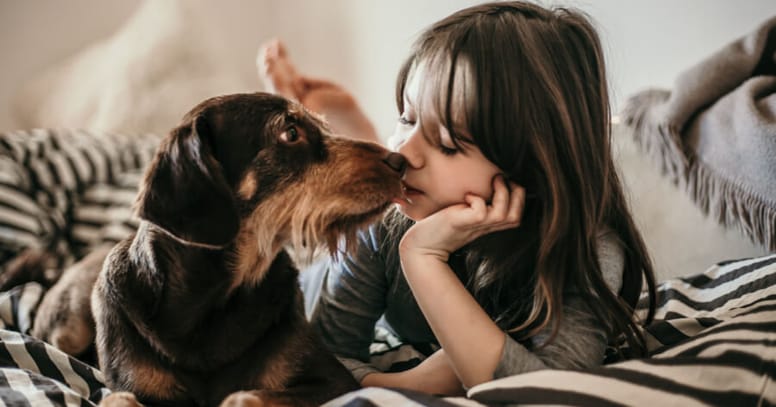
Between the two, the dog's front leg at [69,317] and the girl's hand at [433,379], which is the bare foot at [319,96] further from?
the girl's hand at [433,379]

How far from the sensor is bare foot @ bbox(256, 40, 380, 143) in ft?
7.52

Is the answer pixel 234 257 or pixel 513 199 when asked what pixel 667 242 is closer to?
pixel 513 199

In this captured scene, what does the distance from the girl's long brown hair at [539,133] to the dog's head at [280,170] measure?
0.18m

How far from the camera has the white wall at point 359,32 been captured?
7.12ft

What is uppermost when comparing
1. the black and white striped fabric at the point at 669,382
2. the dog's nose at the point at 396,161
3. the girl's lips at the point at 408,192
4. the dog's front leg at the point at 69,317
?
the dog's nose at the point at 396,161

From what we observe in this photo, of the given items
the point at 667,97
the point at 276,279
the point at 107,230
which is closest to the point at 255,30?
the point at 107,230

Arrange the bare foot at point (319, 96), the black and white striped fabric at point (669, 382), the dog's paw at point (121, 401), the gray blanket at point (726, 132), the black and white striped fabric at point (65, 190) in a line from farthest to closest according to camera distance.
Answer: the bare foot at point (319, 96) → the black and white striped fabric at point (65, 190) → the gray blanket at point (726, 132) → the dog's paw at point (121, 401) → the black and white striped fabric at point (669, 382)

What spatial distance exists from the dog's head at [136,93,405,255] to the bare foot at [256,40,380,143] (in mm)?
1068

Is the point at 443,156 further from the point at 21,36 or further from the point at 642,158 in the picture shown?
the point at 21,36

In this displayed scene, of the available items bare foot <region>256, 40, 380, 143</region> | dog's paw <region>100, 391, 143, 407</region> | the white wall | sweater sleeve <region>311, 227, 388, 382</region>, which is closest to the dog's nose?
sweater sleeve <region>311, 227, 388, 382</region>

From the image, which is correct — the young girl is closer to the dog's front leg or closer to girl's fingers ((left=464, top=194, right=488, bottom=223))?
girl's fingers ((left=464, top=194, right=488, bottom=223))

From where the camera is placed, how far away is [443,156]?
1.21m

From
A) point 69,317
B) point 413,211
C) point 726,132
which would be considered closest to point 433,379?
point 413,211

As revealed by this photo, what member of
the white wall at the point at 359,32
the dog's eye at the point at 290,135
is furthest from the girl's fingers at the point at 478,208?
the white wall at the point at 359,32
